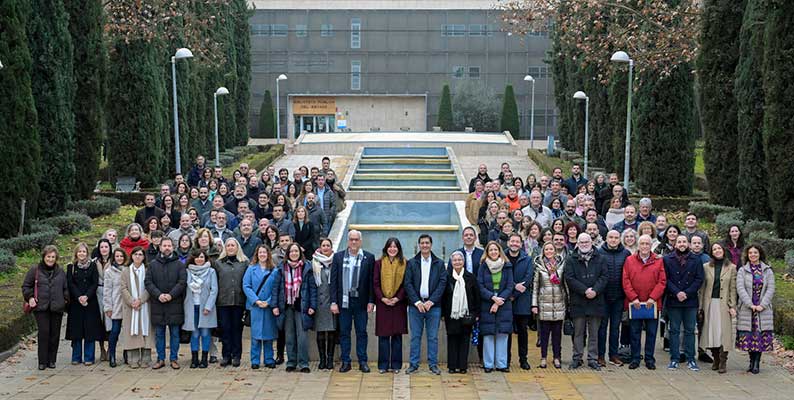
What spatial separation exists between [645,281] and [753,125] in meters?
9.69

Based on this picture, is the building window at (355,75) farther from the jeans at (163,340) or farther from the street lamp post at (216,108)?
the jeans at (163,340)

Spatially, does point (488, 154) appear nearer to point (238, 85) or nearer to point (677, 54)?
point (238, 85)

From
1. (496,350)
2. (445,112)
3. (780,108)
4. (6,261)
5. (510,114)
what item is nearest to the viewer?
(496,350)

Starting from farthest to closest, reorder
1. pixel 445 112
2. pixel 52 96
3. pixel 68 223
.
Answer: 1. pixel 445 112
2. pixel 52 96
3. pixel 68 223

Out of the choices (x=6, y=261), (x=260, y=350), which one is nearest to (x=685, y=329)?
(x=260, y=350)

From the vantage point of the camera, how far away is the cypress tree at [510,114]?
6325 centimetres

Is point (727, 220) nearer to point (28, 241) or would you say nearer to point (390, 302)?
point (390, 302)

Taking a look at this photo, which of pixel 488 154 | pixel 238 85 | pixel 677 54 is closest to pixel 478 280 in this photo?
pixel 677 54

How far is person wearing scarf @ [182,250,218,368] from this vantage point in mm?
11320

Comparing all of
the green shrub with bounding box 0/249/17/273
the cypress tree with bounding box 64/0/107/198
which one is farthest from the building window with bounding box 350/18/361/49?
the green shrub with bounding box 0/249/17/273

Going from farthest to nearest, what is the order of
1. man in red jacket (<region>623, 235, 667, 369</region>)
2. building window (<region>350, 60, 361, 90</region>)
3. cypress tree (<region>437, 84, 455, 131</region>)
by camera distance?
1. building window (<region>350, 60, 361, 90</region>)
2. cypress tree (<region>437, 84, 455, 131</region>)
3. man in red jacket (<region>623, 235, 667, 369</region>)

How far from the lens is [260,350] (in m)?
11.4

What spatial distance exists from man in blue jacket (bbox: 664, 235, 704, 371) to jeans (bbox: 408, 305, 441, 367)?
248 cm

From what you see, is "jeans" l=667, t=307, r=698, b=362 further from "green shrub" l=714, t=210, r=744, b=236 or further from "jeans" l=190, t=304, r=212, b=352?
"green shrub" l=714, t=210, r=744, b=236
